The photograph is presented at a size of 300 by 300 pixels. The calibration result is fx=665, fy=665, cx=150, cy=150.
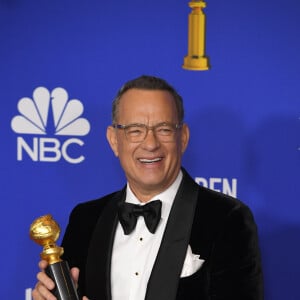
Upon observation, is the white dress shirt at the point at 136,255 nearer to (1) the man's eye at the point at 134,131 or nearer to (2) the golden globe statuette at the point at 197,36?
(1) the man's eye at the point at 134,131

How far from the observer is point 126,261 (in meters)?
2.02

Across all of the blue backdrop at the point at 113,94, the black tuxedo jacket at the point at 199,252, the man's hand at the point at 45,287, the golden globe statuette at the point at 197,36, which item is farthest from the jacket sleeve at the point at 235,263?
the golden globe statuette at the point at 197,36

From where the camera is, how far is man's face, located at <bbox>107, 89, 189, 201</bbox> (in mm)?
1985

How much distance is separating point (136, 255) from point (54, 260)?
400 mm

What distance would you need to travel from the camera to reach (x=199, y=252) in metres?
1.92

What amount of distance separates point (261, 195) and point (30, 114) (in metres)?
0.97

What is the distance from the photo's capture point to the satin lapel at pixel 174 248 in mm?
1901

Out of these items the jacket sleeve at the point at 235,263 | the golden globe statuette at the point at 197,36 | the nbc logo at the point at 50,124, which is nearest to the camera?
the jacket sleeve at the point at 235,263

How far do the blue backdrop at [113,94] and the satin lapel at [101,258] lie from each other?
590 mm

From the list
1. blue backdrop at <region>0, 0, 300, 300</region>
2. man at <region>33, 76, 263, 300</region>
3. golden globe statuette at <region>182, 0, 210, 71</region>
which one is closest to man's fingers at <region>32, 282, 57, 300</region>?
man at <region>33, 76, 263, 300</region>

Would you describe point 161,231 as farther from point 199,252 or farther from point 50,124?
point 50,124

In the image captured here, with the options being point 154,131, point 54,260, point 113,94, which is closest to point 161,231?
point 154,131

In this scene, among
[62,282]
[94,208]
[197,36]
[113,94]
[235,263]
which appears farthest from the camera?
[113,94]

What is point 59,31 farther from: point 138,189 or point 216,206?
point 216,206
